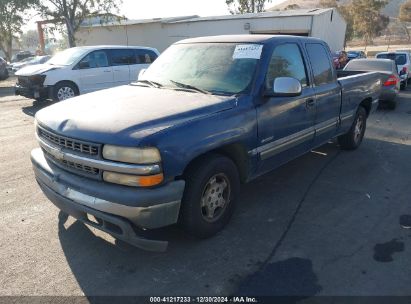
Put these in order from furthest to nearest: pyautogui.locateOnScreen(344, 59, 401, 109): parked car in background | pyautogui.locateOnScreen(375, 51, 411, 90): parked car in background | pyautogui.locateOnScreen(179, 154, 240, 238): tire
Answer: pyautogui.locateOnScreen(375, 51, 411, 90): parked car in background
pyautogui.locateOnScreen(344, 59, 401, 109): parked car in background
pyautogui.locateOnScreen(179, 154, 240, 238): tire

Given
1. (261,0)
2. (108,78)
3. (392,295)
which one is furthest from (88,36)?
(392,295)

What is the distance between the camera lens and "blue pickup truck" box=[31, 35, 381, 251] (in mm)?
2930

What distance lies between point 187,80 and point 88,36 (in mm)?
36069

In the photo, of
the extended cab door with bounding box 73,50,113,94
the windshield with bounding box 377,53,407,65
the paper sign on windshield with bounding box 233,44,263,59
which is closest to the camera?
the paper sign on windshield with bounding box 233,44,263,59

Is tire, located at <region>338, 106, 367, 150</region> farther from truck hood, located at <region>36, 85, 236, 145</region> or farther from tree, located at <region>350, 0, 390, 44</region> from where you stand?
tree, located at <region>350, 0, 390, 44</region>

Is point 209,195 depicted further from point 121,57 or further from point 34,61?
point 34,61

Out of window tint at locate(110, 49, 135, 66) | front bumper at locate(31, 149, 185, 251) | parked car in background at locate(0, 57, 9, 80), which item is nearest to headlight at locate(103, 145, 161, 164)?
front bumper at locate(31, 149, 185, 251)

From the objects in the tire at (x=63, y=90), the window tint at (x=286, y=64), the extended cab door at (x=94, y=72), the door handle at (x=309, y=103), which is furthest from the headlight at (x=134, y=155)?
the extended cab door at (x=94, y=72)

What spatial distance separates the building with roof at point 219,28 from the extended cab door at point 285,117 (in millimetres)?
21836

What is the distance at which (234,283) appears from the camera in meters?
3.01

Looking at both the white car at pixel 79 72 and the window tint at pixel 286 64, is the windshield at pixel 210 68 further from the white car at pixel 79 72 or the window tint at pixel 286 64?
the white car at pixel 79 72

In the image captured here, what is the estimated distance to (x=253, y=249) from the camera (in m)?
3.48

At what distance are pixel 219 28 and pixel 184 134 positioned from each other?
26.7 metres

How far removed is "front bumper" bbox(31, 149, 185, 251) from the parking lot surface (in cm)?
40
